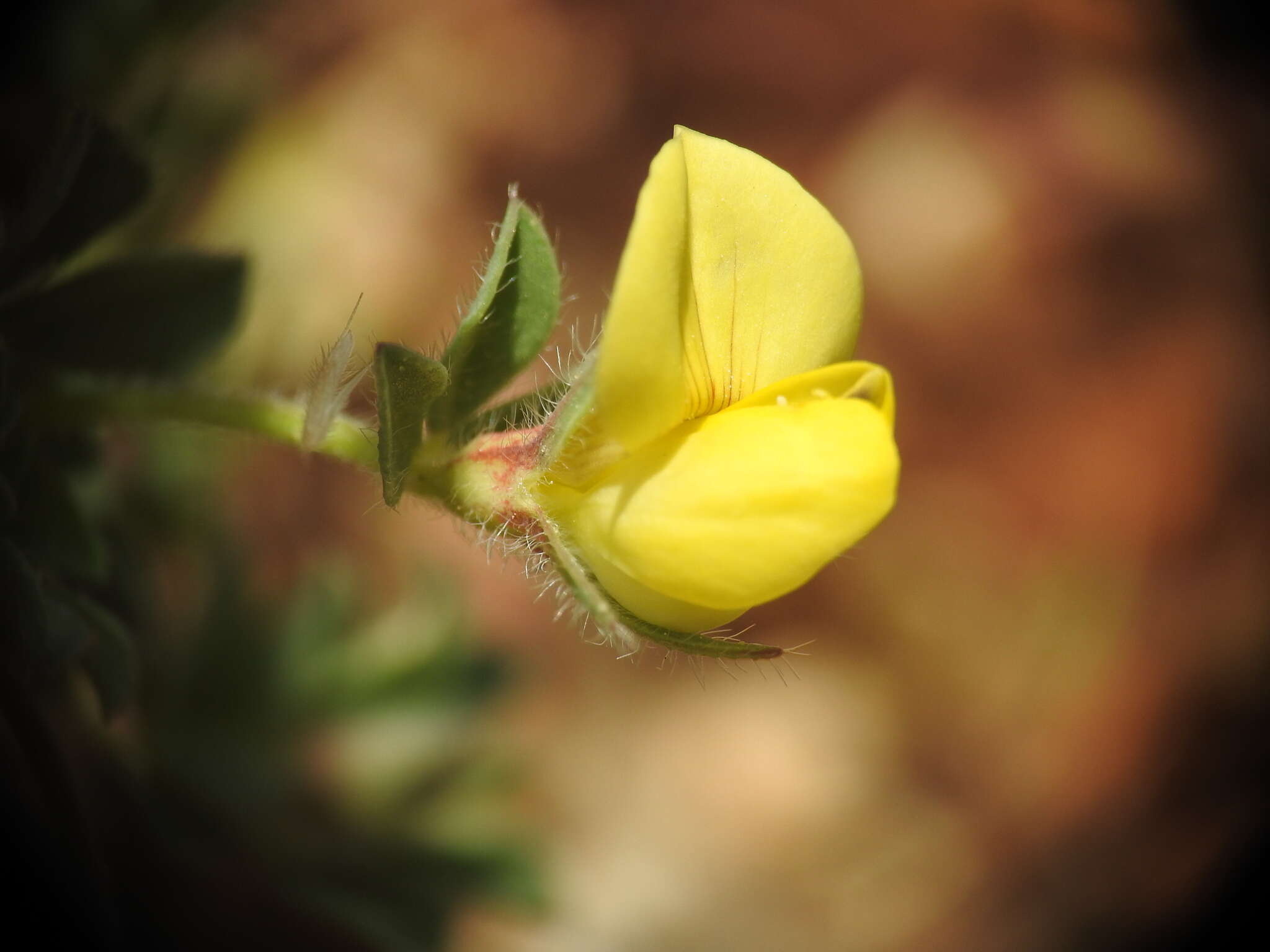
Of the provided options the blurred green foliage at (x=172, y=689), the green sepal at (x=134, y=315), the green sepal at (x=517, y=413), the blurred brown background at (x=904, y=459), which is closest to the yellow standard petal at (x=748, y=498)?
the green sepal at (x=517, y=413)

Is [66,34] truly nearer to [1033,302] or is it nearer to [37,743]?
[37,743]

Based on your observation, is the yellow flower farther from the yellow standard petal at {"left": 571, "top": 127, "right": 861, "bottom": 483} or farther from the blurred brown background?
the blurred brown background

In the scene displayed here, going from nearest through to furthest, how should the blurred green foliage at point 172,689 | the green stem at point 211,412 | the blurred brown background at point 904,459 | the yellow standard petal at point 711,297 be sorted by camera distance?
the yellow standard petal at point 711,297
the green stem at point 211,412
the blurred green foliage at point 172,689
the blurred brown background at point 904,459

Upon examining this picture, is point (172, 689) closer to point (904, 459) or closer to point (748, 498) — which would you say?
point (748, 498)

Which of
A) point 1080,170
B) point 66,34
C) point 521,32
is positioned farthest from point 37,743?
point 1080,170

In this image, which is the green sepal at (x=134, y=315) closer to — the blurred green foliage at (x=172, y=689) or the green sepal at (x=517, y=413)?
the blurred green foliage at (x=172, y=689)

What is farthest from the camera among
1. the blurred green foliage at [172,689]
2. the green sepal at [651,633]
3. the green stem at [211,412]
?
the blurred green foliage at [172,689]
